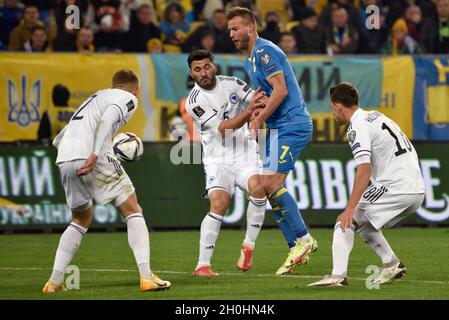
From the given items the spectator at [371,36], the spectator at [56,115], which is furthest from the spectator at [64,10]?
the spectator at [371,36]

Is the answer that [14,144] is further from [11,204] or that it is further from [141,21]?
[141,21]

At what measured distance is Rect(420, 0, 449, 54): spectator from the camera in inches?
883

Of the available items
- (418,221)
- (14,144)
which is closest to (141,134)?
(14,144)

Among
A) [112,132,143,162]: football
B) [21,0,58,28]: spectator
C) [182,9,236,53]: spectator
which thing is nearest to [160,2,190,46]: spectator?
[182,9,236,53]: spectator

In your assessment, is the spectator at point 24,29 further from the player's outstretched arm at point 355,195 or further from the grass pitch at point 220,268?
the player's outstretched arm at point 355,195

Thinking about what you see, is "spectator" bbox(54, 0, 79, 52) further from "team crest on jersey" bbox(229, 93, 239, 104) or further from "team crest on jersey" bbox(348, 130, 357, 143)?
"team crest on jersey" bbox(348, 130, 357, 143)

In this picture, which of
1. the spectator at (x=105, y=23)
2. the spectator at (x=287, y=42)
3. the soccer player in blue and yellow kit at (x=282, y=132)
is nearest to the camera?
the soccer player in blue and yellow kit at (x=282, y=132)

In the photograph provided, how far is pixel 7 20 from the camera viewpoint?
837 inches

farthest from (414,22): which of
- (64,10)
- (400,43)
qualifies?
(64,10)

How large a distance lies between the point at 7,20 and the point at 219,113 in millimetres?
10002

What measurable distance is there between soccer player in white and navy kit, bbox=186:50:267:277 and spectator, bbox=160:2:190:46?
32.0 feet

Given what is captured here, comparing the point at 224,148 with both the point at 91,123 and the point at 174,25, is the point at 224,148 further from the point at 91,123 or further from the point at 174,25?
the point at 174,25

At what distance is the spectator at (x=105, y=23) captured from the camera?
21.6 meters

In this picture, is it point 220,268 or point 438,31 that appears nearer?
point 220,268
